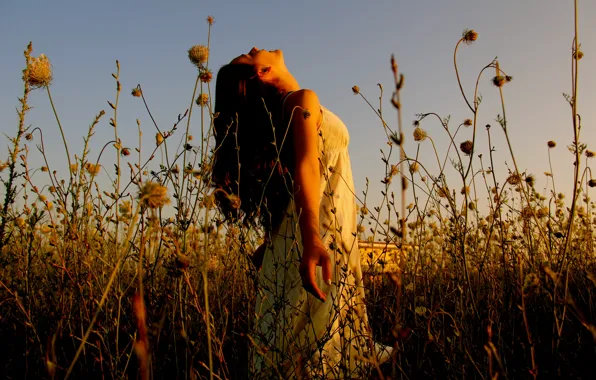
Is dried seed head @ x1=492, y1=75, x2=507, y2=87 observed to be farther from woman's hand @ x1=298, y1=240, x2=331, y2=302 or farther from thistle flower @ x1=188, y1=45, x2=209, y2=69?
thistle flower @ x1=188, y1=45, x2=209, y2=69

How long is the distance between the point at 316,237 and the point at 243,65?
1.26m

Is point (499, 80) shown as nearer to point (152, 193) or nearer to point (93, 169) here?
point (152, 193)

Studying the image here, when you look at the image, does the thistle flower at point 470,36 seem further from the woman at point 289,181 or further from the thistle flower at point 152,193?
the thistle flower at point 152,193

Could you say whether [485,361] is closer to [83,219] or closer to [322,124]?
[322,124]

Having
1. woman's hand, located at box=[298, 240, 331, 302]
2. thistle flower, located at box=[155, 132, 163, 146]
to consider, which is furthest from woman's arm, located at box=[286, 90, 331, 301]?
thistle flower, located at box=[155, 132, 163, 146]

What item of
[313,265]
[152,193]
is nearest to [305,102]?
[313,265]

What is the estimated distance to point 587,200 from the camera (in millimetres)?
4230

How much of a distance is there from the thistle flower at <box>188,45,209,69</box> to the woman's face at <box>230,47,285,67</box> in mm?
281

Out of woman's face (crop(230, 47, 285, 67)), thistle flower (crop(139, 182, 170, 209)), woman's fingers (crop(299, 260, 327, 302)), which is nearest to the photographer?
thistle flower (crop(139, 182, 170, 209))

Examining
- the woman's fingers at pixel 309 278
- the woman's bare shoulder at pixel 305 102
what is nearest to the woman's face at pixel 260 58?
the woman's bare shoulder at pixel 305 102

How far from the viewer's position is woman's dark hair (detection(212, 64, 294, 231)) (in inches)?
90.8

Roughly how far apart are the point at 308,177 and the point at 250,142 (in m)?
0.74

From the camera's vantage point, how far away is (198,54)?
2.27 metres

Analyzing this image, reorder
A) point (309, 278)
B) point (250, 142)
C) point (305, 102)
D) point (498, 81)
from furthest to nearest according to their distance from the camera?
point (250, 142)
point (305, 102)
point (498, 81)
point (309, 278)
